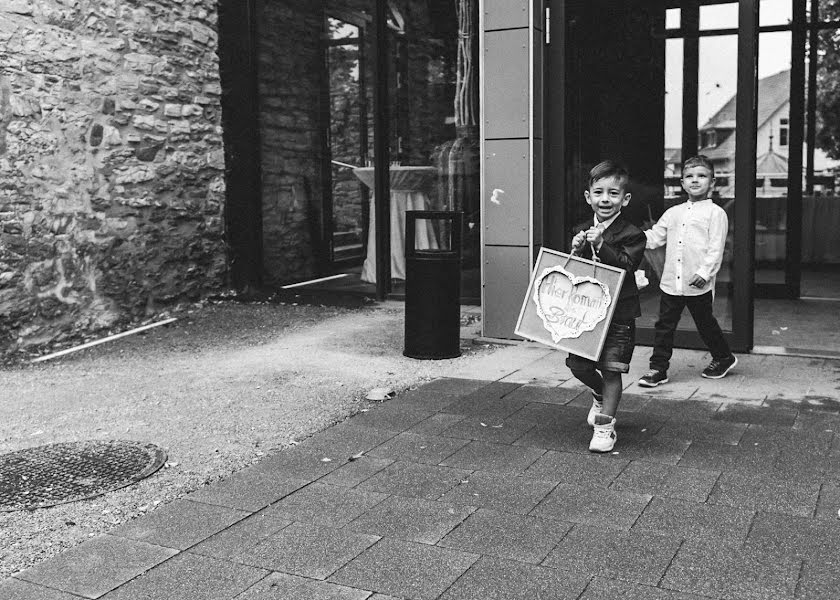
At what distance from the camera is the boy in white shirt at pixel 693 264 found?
19.2 ft

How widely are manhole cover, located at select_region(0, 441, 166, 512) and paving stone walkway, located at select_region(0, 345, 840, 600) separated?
48cm

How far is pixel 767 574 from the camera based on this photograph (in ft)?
Answer: 10.4

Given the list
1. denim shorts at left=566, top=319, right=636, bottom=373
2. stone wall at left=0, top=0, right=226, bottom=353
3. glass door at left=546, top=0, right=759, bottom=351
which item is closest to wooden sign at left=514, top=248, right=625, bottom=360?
denim shorts at left=566, top=319, right=636, bottom=373

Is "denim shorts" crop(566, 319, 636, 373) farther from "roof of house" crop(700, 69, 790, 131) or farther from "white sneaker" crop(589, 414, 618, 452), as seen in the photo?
"roof of house" crop(700, 69, 790, 131)

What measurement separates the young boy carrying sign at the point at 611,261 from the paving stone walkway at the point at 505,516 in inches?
8.1

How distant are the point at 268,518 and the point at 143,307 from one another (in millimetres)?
4918

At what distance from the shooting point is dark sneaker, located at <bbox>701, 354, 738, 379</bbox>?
239 inches

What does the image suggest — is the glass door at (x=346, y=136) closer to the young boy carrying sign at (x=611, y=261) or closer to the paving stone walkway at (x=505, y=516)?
the paving stone walkway at (x=505, y=516)

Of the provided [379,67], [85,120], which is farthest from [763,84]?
[85,120]

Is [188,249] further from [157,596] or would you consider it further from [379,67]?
[157,596]

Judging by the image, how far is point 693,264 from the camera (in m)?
5.93

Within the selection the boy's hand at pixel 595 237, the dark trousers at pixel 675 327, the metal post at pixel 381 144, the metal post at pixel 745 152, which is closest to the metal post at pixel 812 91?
the metal post at pixel 745 152

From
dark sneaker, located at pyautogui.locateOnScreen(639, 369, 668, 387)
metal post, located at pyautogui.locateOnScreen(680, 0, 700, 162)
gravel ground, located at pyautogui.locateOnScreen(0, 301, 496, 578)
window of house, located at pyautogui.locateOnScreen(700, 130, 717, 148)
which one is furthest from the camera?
metal post, located at pyautogui.locateOnScreen(680, 0, 700, 162)

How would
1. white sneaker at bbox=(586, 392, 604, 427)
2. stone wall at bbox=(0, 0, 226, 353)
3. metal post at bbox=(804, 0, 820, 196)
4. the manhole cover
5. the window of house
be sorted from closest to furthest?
the manhole cover → white sneaker at bbox=(586, 392, 604, 427) → stone wall at bbox=(0, 0, 226, 353) → the window of house → metal post at bbox=(804, 0, 820, 196)
